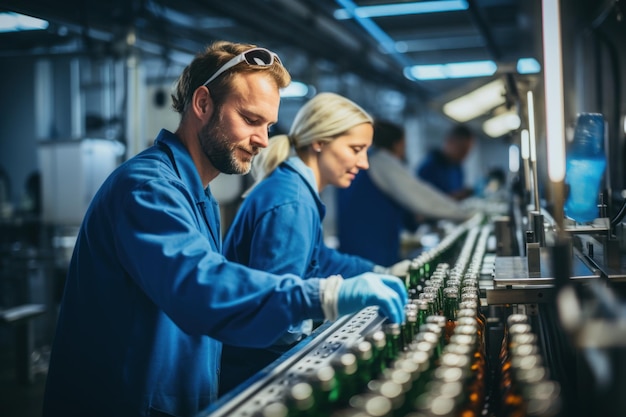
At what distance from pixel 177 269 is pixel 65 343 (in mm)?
462

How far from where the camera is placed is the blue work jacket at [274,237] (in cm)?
193

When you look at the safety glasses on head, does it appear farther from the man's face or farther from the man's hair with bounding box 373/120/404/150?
the man's hair with bounding box 373/120/404/150

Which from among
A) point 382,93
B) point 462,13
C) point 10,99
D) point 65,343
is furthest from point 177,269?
point 382,93

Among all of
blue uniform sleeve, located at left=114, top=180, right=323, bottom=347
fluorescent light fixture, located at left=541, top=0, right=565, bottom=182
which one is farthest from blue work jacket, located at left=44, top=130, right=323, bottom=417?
fluorescent light fixture, located at left=541, top=0, right=565, bottom=182

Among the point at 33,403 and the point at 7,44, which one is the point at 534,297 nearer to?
the point at 33,403

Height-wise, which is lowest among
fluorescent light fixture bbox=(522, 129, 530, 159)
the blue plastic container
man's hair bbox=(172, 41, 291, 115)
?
the blue plastic container

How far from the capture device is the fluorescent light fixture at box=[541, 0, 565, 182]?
3.92 ft

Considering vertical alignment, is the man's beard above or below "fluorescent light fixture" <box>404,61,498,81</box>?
below

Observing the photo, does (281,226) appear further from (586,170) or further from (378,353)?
(586,170)

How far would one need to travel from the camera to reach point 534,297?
1.66 m

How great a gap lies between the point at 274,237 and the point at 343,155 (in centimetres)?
69

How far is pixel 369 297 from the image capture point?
1.36 m

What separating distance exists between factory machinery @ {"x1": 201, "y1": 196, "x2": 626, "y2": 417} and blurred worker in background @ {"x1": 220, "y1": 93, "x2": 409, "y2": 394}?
0.30m

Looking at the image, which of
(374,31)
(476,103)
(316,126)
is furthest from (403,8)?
(316,126)
